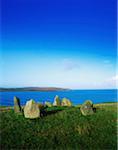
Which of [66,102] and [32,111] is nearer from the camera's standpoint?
[32,111]

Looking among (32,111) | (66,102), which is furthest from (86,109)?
(66,102)

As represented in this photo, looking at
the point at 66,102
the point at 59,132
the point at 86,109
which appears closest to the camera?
the point at 59,132

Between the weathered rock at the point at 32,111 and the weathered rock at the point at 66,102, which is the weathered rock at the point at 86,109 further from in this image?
the weathered rock at the point at 66,102

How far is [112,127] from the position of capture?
1673cm

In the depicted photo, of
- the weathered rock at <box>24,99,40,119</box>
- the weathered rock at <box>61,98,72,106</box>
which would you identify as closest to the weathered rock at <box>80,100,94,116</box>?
the weathered rock at <box>24,99,40,119</box>

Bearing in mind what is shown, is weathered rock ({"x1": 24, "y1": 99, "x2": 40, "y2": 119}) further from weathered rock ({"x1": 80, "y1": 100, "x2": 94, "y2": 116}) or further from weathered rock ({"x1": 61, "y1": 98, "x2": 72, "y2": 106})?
weathered rock ({"x1": 61, "y1": 98, "x2": 72, "y2": 106})

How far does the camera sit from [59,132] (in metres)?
15.1

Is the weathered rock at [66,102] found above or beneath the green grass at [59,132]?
above

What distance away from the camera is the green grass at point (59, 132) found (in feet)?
43.7

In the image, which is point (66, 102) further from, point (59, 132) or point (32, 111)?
point (59, 132)

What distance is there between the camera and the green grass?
13315mm

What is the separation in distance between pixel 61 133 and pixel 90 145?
2.15 metres

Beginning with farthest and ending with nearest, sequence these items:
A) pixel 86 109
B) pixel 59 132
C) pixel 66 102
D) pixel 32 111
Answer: pixel 66 102 → pixel 86 109 → pixel 32 111 → pixel 59 132

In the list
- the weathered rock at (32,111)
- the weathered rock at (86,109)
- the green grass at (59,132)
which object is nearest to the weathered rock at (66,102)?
the weathered rock at (86,109)
